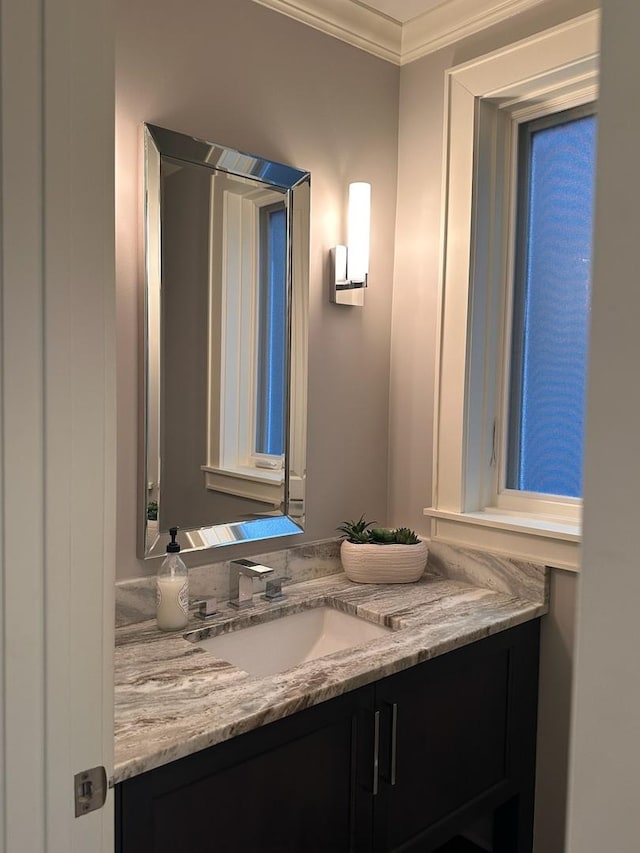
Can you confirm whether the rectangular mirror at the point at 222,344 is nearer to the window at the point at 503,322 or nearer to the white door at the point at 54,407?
the window at the point at 503,322

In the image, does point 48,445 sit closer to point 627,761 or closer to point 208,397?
point 627,761

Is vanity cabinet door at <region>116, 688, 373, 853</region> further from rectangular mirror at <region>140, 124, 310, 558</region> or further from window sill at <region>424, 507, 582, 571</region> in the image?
window sill at <region>424, 507, 582, 571</region>

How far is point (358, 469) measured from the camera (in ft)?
7.13

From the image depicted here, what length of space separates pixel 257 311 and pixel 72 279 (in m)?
1.12

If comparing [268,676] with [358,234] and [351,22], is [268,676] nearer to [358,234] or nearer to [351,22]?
[358,234]

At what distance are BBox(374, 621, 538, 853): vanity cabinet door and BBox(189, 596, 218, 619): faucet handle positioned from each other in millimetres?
467

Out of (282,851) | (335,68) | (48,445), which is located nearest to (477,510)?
(282,851)

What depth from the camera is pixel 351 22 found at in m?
1.99

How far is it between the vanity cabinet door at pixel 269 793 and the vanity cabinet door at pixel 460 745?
0.07m

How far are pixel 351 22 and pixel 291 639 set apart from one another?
173cm

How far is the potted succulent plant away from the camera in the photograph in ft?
6.52

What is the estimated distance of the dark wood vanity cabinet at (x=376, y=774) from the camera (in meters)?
1.18

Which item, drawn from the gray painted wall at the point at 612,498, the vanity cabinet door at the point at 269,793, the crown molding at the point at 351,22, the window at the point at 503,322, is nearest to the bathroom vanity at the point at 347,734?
the vanity cabinet door at the point at 269,793

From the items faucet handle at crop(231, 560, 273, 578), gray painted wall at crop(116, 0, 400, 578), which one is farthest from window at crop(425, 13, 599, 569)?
faucet handle at crop(231, 560, 273, 578)
